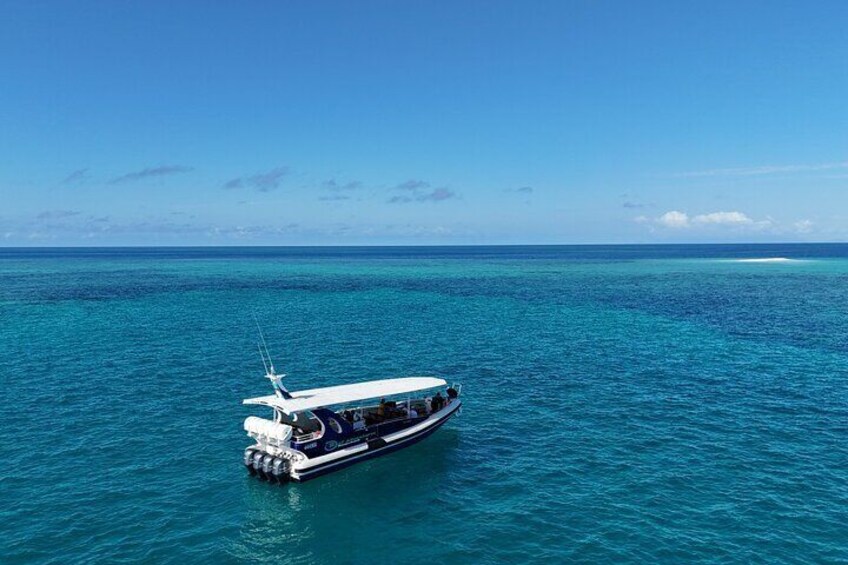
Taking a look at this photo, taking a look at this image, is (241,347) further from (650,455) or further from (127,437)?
(650,455)

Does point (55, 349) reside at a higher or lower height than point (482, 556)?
higher

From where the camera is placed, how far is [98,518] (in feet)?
87.8

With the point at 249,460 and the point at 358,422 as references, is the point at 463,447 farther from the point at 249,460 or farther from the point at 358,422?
the point at 249,460

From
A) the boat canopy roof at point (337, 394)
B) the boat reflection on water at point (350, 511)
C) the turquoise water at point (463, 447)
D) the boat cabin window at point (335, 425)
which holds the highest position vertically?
the boat canopy roof at point (337, 394)

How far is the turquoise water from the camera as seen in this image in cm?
2517

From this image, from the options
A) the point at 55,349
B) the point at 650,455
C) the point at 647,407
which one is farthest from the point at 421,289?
the point at 650,455

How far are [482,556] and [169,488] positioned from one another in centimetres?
1770

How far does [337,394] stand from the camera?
35469mm

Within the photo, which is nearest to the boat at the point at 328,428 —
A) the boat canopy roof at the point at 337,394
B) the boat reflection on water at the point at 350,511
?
the boat canopy roof at the point at 337,394

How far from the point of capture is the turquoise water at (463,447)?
25.2 m

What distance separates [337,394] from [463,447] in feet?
30.2

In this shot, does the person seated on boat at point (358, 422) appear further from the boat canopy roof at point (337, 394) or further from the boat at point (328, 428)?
the boat canopy roof at point (337, 394)

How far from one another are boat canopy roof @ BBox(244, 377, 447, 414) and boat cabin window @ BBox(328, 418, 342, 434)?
1032mm

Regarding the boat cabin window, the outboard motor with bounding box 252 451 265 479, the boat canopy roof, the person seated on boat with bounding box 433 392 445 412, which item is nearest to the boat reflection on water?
the outboard motor with bounding box 252 451 265 479
